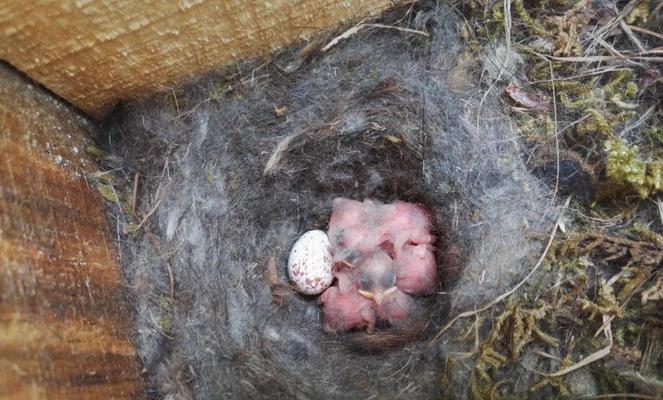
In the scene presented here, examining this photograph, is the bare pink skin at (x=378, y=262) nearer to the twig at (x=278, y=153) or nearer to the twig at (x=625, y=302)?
the twig at (x=278, y=153)

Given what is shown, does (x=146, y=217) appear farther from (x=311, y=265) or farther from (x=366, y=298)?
(x=366, y=298)

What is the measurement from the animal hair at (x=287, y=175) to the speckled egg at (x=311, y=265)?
0.08 m

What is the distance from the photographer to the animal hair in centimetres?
133

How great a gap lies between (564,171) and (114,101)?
113 cm

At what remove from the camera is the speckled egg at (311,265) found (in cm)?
155

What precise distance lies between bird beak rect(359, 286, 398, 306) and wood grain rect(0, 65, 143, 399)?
0.61m

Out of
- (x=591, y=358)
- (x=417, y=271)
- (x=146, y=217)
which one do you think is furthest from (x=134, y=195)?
(x=591, y=358)

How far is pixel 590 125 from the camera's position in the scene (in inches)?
52.7

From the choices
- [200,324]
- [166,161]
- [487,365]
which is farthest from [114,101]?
[487,365]

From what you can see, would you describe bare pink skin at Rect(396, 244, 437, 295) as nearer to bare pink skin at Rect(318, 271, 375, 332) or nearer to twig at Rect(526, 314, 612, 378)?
bare pink skin at Rect(318, 271, 375, 332)

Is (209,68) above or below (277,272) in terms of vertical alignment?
above

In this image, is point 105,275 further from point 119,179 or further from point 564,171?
point 564,171

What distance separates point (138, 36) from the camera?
1.19 m

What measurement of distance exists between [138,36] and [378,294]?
34.6 inches
